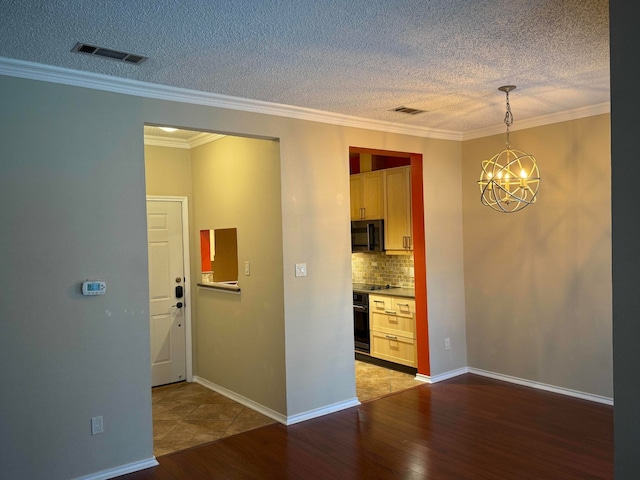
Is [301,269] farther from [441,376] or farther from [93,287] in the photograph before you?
[441,376]

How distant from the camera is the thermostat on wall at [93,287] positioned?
3.44 m

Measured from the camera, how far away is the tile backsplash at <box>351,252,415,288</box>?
21.5 feet

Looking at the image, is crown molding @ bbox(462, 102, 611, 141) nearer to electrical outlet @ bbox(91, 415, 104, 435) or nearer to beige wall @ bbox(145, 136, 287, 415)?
→ beige wall @ bbox(145, 136, 287, 415)

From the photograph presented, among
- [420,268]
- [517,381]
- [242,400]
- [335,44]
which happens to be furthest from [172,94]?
[517,381]

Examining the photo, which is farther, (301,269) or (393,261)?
(393,261)

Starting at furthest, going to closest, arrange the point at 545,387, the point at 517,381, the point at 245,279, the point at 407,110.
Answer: the point at 517,381, the point at 545,387, the point at 245,279, the point at 407,110

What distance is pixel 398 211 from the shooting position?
6.15 metres

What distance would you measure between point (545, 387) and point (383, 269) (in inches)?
96.5

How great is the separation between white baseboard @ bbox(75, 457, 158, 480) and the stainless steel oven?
3.18 meters

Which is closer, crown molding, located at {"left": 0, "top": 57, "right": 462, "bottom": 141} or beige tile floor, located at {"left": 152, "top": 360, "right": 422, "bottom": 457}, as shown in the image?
crown molding, located at {"left": 0, "top": 57, "right": 462, "bottom": 141}

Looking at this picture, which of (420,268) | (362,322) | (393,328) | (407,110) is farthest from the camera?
(362,322)

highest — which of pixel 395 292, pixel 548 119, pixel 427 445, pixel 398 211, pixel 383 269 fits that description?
pixel 548 119

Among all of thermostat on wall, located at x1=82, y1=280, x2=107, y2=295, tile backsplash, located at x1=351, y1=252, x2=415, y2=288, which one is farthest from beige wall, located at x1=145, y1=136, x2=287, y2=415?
tile backsplash, located at x1=351, y1=252, x2=415, y2=288

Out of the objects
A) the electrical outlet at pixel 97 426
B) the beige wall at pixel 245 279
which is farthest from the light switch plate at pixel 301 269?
the electrical outlet at pixel 97 426
